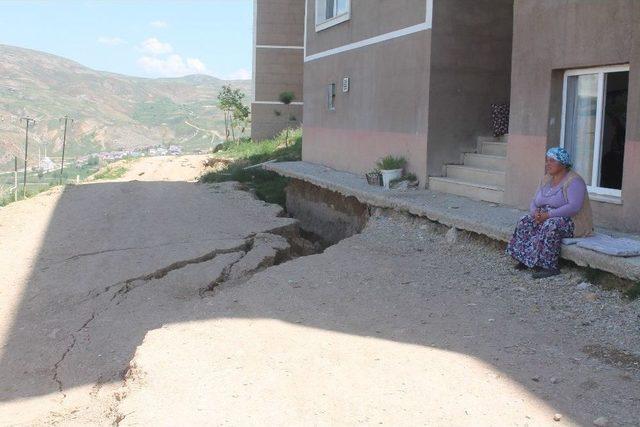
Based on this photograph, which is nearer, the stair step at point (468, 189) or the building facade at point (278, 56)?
the stair step at point (468, 189)

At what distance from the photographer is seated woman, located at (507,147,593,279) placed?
19.6ft

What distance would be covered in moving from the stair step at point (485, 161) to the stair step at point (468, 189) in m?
0.39

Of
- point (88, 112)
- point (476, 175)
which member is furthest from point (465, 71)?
point (88, 112)

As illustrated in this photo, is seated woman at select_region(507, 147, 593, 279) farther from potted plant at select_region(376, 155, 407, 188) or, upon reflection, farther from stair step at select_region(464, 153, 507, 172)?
potted plant at select_region(376, 155, 407, 188)

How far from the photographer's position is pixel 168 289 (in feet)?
23.5

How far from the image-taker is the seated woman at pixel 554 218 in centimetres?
598

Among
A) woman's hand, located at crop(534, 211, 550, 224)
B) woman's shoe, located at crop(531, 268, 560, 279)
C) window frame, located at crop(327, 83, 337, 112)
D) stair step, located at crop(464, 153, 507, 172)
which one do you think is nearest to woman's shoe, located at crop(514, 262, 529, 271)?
woman's shoe, located at crop(531, 268, 560, 279)

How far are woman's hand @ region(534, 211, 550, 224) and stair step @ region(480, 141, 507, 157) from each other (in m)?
3.48

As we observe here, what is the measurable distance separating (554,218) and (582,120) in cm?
193

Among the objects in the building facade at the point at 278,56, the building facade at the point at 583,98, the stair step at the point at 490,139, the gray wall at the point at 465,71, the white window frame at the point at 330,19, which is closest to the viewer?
the building facade at the point at 583,98

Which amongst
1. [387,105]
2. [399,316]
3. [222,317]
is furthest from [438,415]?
[387,105]

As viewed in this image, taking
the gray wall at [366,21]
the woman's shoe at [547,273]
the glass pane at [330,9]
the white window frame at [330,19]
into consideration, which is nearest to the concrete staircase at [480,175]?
the gray wall at [366,21]

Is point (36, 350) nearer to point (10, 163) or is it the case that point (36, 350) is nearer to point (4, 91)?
point (10, 163)

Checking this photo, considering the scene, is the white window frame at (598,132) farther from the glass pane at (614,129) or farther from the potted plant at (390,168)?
the potted plant at (390,168)
